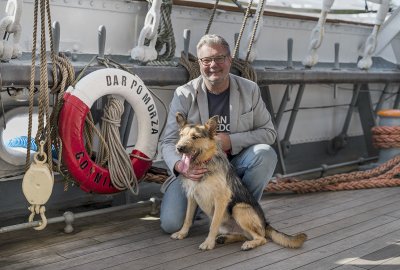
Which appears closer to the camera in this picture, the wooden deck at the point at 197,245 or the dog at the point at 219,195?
the wooden deck at the point at 197,245

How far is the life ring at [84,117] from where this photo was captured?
3211mm

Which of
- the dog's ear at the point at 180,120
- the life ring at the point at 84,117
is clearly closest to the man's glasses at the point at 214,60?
the dog's ear at the point at 180,120

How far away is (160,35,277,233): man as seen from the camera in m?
3.36

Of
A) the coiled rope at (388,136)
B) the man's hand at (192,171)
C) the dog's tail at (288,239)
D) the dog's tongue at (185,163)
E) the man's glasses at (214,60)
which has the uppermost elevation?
the man's glasses at (214,60)

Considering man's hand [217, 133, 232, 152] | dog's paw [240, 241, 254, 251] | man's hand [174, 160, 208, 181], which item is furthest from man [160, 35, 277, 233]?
dog's paw [240, 241, 254, 251]

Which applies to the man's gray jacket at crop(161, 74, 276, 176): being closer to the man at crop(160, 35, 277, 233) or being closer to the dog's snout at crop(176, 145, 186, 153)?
the man at crop(160, 35, 277, 233)

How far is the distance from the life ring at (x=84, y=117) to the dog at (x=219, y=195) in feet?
1.56

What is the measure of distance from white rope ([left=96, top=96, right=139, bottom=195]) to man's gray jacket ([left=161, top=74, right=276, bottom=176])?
27cm

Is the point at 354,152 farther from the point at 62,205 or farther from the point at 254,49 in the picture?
the point at 62,205

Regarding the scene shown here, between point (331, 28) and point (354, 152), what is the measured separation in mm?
1349

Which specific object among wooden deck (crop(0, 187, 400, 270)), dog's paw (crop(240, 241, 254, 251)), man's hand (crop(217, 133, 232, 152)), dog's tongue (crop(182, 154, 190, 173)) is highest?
man's hand (crop(217, 133, 232, 152))

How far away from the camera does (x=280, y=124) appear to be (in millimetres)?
5523

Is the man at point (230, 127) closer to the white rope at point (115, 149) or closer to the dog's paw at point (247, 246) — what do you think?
the white rope at point (115, 149)

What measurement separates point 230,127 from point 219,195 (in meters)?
0.48
